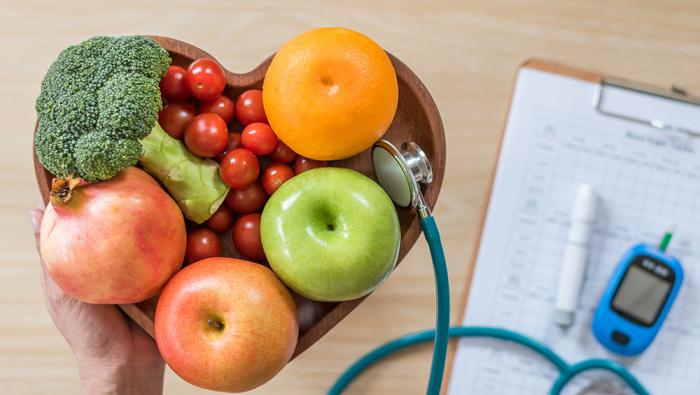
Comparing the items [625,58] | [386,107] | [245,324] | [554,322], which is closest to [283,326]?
[245,324]

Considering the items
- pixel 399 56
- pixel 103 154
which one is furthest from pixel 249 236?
pixel 399 56

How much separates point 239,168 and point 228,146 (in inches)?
1.4

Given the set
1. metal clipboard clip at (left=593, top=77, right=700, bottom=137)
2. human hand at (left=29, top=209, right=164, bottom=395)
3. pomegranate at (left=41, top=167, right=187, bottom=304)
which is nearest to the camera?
pomegranate at (left=41, top=167, right=187, bottom=304)

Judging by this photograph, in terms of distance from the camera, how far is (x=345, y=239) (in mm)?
527

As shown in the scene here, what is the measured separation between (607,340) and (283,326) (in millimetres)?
426

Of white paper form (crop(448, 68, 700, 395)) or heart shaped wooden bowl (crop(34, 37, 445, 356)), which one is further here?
white paper form (crop(448, 68, 700, 395))

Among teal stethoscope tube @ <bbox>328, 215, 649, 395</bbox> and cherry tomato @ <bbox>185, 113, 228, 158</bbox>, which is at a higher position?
cherry tomato @ <bbox>185, 113, 228, 158</bbox>

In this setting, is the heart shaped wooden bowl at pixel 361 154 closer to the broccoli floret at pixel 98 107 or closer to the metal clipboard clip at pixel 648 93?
the broccoli floret at pixel 98 107

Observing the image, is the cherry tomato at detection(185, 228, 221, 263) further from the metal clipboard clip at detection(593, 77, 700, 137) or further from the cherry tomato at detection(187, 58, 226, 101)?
the metal clipboard clip at detection(593, 77, 700, 137)

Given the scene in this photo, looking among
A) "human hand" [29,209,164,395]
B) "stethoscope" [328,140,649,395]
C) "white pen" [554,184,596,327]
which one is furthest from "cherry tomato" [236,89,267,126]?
"white pen" [554,184,596,327]

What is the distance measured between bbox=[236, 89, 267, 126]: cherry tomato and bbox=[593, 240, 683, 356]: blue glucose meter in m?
0.46

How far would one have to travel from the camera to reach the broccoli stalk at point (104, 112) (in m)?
0.51

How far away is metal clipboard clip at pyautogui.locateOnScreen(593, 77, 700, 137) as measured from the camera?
779 mm

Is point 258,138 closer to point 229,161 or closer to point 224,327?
point 229,161
